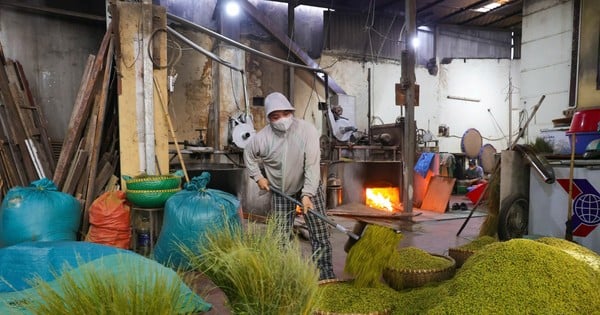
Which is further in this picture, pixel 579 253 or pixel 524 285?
pixel 579 253

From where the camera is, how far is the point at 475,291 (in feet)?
4.60

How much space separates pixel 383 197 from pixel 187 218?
4889 millimetres

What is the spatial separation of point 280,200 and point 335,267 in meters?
0.90

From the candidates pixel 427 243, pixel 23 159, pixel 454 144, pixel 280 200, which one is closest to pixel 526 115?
pixel 427 243

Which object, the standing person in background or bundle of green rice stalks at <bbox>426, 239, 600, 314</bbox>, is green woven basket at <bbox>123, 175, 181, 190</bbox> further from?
bundle of green rice stalks at <bbox>426, 239, 600, 314</bbox>

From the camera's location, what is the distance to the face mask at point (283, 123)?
9.04ft

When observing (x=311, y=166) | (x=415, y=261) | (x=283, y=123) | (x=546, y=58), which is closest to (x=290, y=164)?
(x=311, y=166)

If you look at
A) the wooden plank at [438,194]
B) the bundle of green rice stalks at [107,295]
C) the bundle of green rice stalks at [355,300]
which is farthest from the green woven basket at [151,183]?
the wooden plank at [438,194]

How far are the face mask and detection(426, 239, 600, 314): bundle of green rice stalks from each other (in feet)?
5.38

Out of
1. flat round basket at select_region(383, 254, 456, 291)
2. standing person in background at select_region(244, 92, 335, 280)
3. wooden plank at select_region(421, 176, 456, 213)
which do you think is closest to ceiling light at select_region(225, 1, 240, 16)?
wooden plank at select_region(421, 176, 456, 213)

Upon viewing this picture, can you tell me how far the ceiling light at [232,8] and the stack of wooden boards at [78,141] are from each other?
4.71m

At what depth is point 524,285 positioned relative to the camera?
54.5 inches

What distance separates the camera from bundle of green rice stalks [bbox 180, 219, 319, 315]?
109 cm

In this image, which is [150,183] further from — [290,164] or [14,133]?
[14,133]
